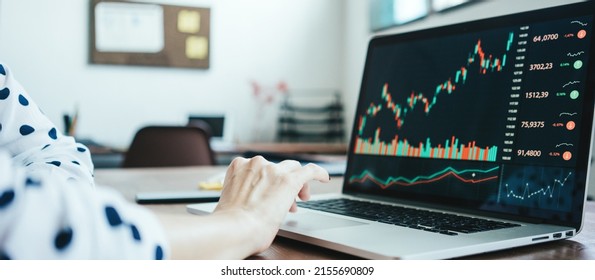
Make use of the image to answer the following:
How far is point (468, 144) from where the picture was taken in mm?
778

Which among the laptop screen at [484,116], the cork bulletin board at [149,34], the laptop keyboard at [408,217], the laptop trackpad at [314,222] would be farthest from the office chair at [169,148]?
the cork bulletin board at [149,34]

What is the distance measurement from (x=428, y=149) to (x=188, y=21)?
4056 millimetres

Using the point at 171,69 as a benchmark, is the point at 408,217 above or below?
below

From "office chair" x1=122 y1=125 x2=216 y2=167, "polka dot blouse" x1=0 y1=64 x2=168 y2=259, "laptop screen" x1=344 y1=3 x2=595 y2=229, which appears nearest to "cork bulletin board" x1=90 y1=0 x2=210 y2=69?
"office chair" x1=122 y1=125 x2=216 y2=167

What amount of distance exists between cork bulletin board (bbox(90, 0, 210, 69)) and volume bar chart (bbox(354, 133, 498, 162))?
3862 millimetres

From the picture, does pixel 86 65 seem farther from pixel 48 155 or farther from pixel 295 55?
pixel 48 155

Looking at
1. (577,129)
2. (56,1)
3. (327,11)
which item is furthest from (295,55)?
(577,129)

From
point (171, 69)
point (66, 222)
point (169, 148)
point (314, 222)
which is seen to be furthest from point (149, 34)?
point (66, 222)

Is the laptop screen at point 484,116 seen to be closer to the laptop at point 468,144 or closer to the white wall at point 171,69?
the laptop at point 468,144

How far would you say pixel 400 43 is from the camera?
3.08 ft

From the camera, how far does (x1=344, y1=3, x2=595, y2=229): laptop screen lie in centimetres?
66

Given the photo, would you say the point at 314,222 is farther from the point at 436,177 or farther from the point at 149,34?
the point at 149,34

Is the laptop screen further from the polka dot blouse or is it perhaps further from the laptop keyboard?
the polka dot blouse

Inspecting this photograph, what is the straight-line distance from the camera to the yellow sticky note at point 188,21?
15.1 ft
